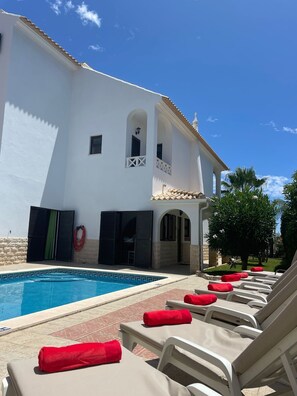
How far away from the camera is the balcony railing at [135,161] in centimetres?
1554

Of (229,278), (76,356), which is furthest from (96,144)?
(76,356)

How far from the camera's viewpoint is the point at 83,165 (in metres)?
17.1

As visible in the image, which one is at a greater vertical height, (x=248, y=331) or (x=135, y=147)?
(x=135, y=147)

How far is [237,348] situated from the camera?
2.80 meters

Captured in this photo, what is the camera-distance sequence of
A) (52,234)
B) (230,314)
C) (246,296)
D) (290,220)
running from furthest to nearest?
(52,234)
(290,220)
(246,296)
(230,314)

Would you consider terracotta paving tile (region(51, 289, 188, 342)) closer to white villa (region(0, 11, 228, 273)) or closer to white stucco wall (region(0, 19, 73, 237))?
white villa (region(0, 11, 228, 273))

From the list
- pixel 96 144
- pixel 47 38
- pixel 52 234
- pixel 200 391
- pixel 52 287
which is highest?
pixel 47 38

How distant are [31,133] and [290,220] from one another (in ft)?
41.6

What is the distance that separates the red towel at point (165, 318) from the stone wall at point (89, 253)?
13083mm

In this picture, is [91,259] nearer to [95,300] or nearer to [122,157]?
[122,157]

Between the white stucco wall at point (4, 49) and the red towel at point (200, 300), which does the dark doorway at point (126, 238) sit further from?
the red towel at point (200, 300)

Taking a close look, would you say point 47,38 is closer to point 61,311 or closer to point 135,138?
point 135,138

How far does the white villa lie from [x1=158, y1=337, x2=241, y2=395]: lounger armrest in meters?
11.4

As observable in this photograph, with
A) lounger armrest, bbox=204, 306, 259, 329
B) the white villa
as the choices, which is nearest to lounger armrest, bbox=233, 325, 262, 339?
lounger armrest, bbox=204, 306, 259, 329
